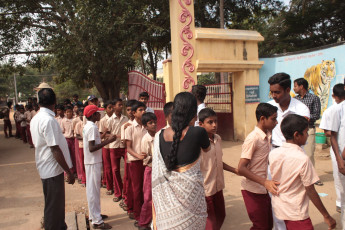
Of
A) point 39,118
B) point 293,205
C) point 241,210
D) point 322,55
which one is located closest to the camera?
point 293,205

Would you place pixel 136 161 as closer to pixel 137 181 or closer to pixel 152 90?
pixel 137 181

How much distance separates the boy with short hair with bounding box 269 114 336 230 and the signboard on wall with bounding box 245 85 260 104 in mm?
6715

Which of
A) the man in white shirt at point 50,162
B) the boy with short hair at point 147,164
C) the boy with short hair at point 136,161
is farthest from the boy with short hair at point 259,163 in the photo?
the man in white shirt at point 50,162

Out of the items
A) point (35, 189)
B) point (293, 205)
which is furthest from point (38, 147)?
point (35, 189)

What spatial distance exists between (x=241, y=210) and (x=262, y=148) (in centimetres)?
186

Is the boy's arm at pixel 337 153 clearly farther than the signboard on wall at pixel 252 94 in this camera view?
No

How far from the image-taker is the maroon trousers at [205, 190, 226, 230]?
2688 mm

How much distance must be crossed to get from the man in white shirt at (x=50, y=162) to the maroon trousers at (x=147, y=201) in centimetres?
83

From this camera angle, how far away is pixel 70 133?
6.37 metres

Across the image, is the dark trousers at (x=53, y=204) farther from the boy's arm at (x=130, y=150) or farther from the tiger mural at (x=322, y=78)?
the tiger mural at (x=322, y=78)

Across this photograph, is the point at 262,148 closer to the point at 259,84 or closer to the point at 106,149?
the point at 106,149

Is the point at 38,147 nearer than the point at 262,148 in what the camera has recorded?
No

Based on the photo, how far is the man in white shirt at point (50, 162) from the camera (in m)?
2.98

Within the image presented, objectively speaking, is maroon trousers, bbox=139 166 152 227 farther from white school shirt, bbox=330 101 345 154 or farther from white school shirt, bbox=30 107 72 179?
white school shirt, bbox=330 101 345 154
